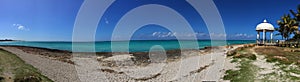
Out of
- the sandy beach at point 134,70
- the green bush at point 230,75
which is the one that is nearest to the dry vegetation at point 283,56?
the sandy beach at point 134,70

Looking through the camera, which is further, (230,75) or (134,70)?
(134,70)

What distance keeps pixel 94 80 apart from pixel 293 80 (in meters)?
16.6

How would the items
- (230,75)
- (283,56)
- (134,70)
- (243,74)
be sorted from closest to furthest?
(243,74), (230,75), (283,56), (134,70)

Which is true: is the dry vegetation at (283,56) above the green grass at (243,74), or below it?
above

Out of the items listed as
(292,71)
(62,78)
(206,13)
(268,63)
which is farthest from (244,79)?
(62,78)

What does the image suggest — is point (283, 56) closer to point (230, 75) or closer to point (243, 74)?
point (243, 74)

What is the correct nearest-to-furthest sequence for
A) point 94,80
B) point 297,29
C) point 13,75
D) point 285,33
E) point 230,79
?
point 13,75 < point 230,79 < point 94,80 < point 297,29 < point 285,33

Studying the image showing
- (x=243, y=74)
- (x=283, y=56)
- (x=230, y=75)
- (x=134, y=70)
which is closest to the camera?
(x=243, y=74)

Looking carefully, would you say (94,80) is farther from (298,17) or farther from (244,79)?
(298,17)

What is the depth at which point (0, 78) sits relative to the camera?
1435 centimetres

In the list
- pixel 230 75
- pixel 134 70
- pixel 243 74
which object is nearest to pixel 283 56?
pixel 243 74

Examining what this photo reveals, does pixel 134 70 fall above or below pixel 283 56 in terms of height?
below

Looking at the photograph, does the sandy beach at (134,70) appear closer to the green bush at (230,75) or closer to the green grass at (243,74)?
the green bush at (230,75)

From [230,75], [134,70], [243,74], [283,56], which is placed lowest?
[134,70]
